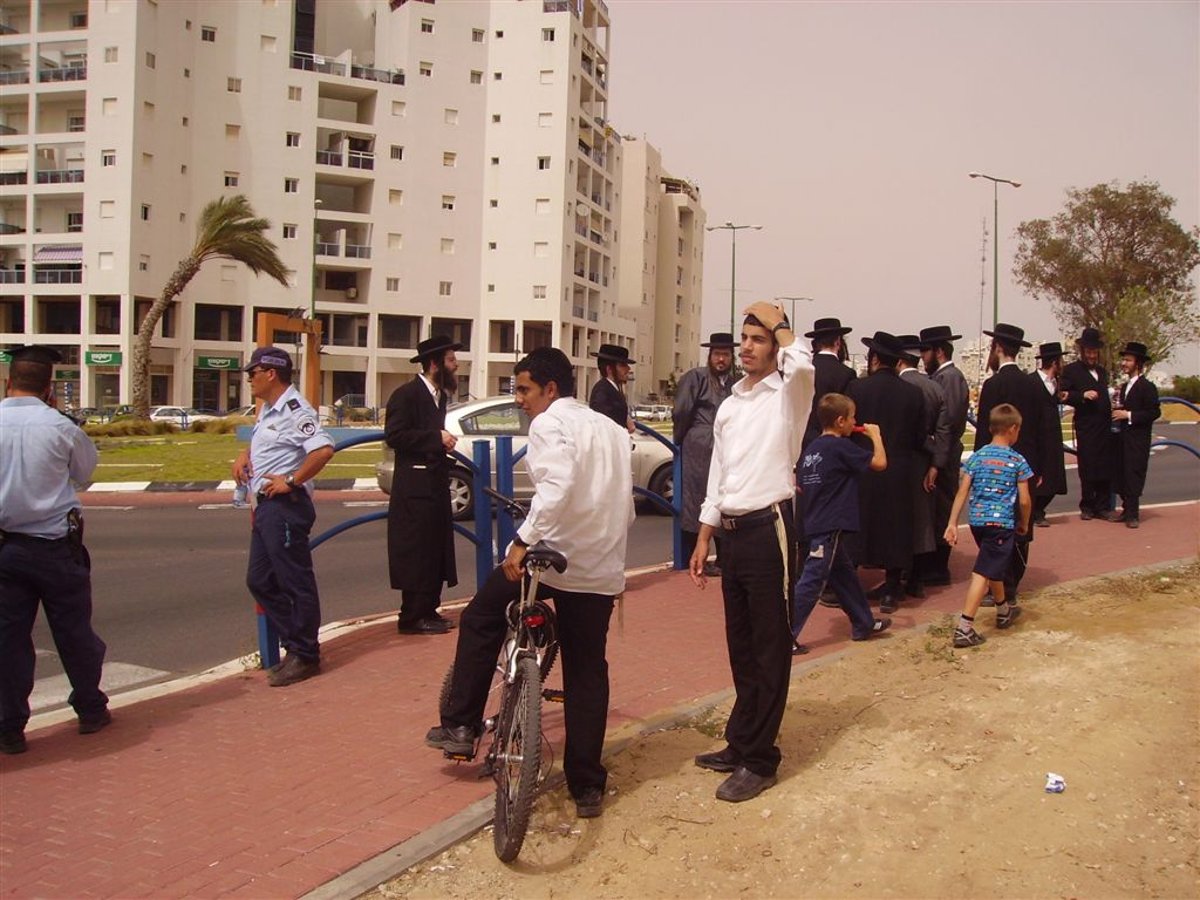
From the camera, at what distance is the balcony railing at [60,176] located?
187ft

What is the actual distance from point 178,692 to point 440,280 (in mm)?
61697

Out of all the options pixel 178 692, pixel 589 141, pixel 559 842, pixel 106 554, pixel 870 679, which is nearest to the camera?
pixel 559 842

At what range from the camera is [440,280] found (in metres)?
66.4

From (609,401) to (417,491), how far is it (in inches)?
77.4

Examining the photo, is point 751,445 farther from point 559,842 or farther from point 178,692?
point 178,692

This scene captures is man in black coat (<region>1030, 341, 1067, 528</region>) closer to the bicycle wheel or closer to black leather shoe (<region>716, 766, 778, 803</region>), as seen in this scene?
black leather shoe (<region>716, 766, 778, 803</region>)

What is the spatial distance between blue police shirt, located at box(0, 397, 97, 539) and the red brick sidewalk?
114 cm

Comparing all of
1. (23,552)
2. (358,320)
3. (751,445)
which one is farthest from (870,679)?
(358,320)

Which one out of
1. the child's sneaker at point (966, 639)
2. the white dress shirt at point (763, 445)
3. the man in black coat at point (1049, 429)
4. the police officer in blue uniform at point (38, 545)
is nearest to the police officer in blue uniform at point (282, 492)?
the police officer in blue uniform at point (38, 545)

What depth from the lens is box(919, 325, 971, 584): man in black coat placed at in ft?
27.1

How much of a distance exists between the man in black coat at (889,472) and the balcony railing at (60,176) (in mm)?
58674

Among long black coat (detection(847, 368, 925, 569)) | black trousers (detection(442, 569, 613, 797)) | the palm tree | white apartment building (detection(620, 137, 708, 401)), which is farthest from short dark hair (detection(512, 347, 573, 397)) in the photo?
white apartment building (detection(620, 137, 708, 401))

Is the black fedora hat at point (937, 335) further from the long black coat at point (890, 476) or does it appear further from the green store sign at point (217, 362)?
the green store sign at point (217, 362)

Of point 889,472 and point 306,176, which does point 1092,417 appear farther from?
point 306,176
